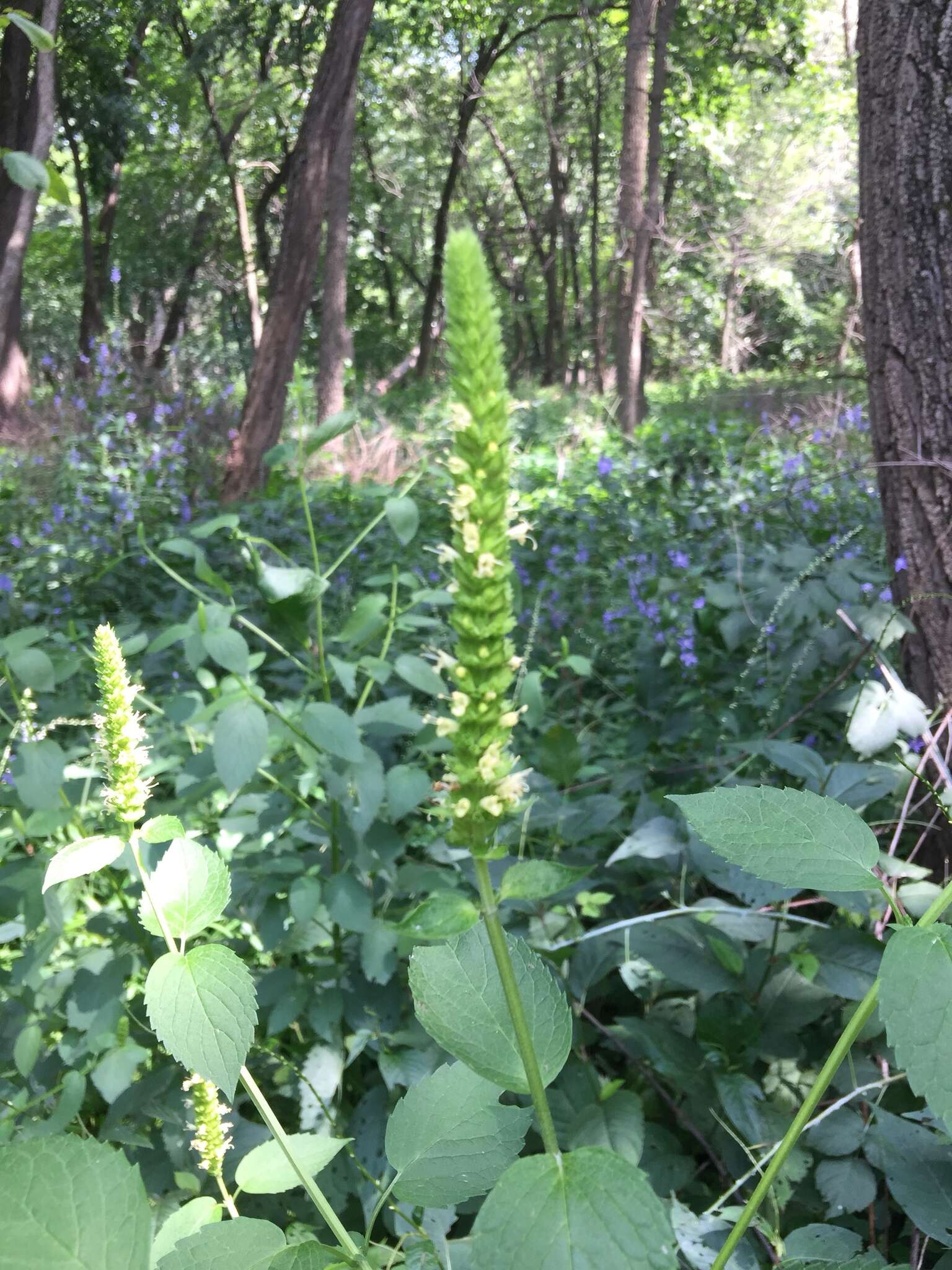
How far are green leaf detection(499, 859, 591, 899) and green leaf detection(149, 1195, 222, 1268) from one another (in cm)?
48

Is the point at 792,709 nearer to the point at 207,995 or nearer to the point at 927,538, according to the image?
the point at 927,538

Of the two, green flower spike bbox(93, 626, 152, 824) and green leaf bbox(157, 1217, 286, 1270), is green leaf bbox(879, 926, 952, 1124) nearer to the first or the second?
green leaf bbox(157, 1217, 286, 1270)

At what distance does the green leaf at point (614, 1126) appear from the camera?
4.31 ft

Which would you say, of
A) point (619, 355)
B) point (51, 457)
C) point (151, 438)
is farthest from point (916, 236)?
point (619, 355)

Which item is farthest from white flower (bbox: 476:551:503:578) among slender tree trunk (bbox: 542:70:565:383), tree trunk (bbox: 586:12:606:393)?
slender tree trunk (bbox: 542:70:565:383)

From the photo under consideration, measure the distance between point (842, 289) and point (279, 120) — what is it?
48.4 feet

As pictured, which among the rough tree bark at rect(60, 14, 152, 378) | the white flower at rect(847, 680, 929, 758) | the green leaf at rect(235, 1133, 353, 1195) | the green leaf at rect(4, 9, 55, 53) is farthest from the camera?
the rough tree bark at rect(60, 14, 152, 378)

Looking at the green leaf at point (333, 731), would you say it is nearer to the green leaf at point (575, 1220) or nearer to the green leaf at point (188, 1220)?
the green leaf at point (188, 1220)

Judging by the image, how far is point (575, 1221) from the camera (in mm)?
562

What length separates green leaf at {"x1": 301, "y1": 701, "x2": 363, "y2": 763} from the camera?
1624 millimetres

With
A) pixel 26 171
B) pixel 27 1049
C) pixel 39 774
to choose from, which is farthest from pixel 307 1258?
pixel 26 171

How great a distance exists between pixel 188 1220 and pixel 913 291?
7.36ft

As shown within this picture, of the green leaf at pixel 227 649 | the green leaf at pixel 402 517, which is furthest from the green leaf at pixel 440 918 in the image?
the green leaf at pixel 402 517

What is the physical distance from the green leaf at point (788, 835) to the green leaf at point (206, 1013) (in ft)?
1.31
